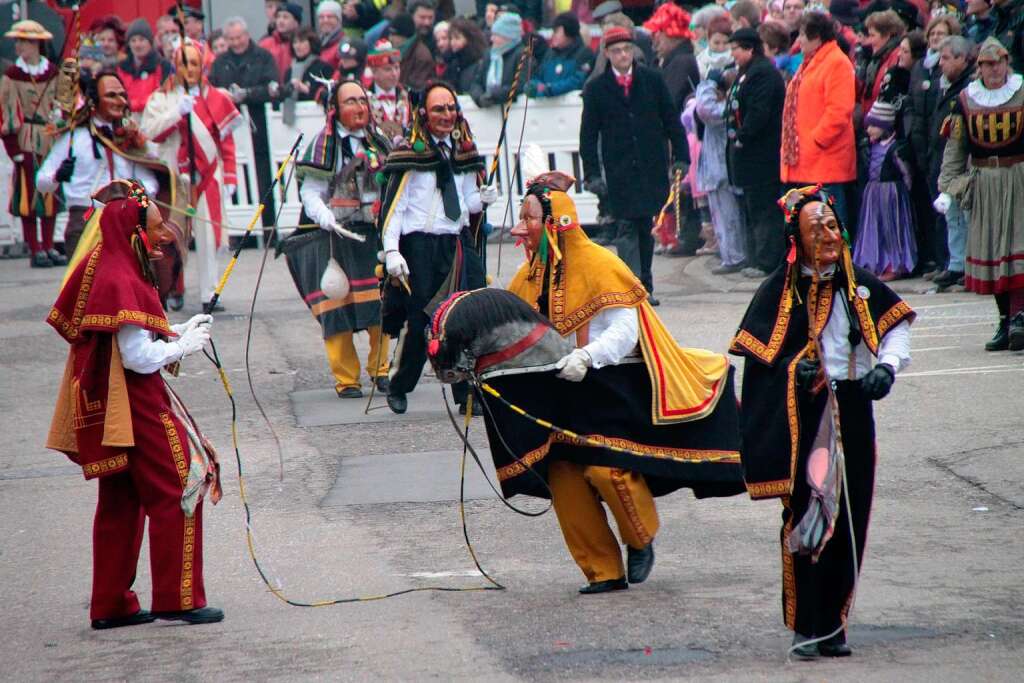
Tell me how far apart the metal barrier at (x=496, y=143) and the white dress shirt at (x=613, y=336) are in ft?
31.3

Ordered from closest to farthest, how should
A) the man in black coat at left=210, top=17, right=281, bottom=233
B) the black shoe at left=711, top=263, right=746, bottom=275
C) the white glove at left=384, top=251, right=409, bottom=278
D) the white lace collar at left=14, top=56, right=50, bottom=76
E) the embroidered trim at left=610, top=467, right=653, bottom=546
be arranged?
1. the embroidered trim at left=610, top=467, right=653, bottom=546
2. the white glove at left=384, top=251, right=409, bottom=278
3. the black shoe at left=711, top=263, right=746, bottom=275
4. the white lace collar at left=14, top=56, right=50, bottom=76
5. the man in black coat at left=210, top=17, right=281, bottom=233

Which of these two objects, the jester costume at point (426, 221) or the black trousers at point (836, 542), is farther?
the jester costume at point (426, 221)

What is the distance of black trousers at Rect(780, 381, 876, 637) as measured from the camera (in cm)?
528

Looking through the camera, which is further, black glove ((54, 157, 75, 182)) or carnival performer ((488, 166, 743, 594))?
black glove ((54, 157, 75, 182))

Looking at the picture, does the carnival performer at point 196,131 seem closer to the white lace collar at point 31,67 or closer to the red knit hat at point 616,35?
the red knit hat at point 616,35

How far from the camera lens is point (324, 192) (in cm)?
1025

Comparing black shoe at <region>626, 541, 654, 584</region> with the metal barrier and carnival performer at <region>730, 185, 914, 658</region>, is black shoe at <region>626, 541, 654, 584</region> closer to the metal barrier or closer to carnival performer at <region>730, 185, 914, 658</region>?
carnival performer at <region>730, 185, 914, 658</region>

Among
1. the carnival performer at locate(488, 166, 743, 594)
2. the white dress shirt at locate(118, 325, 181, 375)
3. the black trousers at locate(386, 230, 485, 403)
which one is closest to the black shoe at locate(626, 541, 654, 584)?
the carnival performer at locate(488, 166, 743, 594)

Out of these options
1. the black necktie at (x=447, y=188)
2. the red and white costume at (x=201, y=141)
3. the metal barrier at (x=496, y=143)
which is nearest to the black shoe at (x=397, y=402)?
the black necktie at (x=447, y=188)

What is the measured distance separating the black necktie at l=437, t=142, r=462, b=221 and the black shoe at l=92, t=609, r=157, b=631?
3.91m

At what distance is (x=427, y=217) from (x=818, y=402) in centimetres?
439

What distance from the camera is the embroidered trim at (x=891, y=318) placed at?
5363 millimetres

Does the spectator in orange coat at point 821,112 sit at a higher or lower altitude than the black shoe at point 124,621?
higher

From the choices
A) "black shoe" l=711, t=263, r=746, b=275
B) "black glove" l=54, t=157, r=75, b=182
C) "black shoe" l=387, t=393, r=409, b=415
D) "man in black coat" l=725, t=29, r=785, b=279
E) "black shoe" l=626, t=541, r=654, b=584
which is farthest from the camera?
"black shoe" l=711, t=263, r=746, b=275
